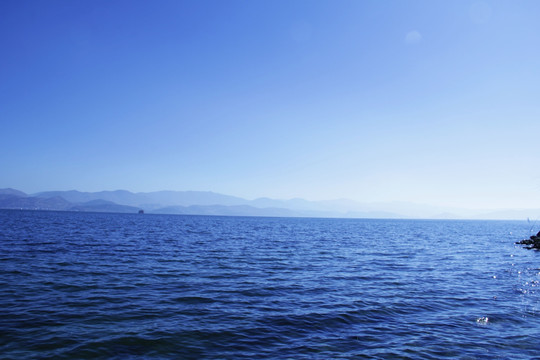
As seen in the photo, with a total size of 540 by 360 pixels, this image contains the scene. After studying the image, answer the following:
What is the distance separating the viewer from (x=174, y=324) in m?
13.8

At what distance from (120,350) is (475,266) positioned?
3671 cm

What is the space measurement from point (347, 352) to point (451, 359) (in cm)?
374

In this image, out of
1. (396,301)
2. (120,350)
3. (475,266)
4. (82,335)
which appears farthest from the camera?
(475,266)

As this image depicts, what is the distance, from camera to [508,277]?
28375 millimetres

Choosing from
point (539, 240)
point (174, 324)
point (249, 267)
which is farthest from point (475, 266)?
point (539, 240)

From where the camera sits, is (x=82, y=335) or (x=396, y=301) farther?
(x=396, y=301)

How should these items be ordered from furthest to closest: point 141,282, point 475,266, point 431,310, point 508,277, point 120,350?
point 475,266
point 508,277
point 141,282
point 431,310
point 120,350

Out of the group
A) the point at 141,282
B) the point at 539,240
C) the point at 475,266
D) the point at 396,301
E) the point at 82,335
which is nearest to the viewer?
the point at 82,335

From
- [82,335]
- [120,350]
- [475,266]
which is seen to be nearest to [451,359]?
[120,350]

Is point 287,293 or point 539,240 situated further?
point 539,240

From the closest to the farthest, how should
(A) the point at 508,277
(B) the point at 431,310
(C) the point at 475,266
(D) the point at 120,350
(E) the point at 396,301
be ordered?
(D) the point at 120,350 → (B) the point at 431,310 → (E) the point at 396,301 → (A) the point at 508,277 → (C) the point at 475,266

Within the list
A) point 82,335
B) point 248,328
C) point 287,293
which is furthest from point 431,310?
point 82,335

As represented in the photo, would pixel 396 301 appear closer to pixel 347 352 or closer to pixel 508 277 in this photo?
pixel 347 352

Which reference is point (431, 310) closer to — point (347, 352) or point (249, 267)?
point (347, 352)
